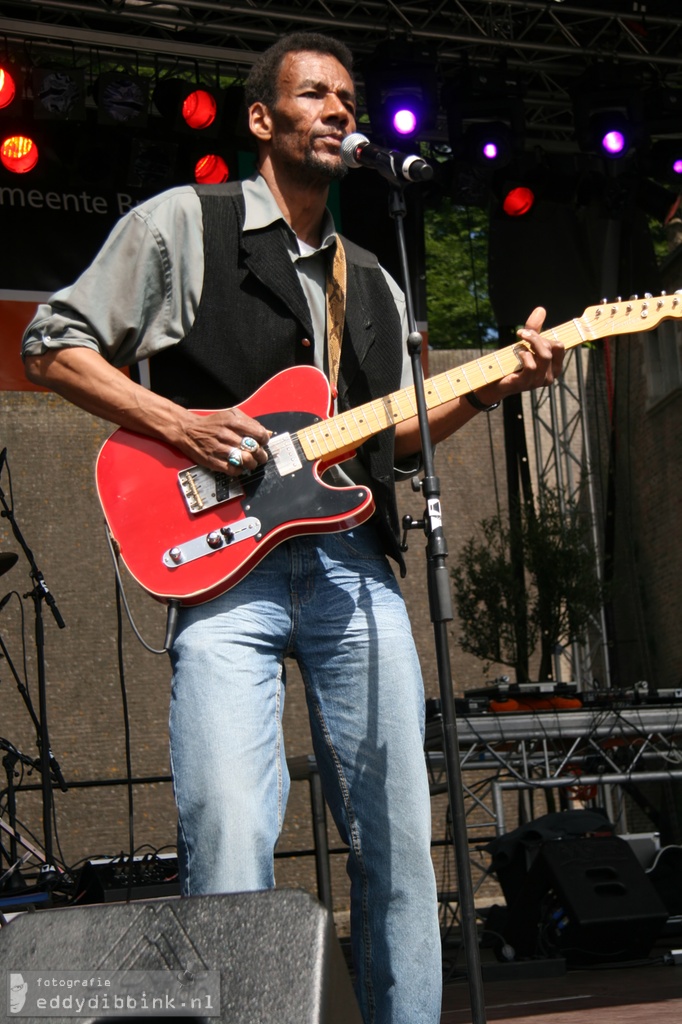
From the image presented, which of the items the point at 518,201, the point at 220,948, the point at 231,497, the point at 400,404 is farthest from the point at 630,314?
the point at 518,201

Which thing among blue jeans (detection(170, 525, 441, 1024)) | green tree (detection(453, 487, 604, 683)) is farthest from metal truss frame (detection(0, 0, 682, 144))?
blue jeans (detection(170, 525, 441, 1024))

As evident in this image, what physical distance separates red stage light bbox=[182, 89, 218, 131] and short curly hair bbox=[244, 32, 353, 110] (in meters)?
4.18

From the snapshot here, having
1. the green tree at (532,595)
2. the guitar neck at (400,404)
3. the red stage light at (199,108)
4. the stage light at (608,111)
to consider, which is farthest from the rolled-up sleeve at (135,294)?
the green tree at (532,595)

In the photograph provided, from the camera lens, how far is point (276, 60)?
8.41ft

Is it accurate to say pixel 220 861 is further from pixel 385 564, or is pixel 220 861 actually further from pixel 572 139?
pixel 572 139

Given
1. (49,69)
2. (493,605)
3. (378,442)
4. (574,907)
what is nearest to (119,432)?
(378,442)

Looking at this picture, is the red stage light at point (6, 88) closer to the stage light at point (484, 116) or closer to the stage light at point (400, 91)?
the stage light at point (400, 91)

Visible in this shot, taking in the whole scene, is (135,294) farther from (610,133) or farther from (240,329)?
(610,133)

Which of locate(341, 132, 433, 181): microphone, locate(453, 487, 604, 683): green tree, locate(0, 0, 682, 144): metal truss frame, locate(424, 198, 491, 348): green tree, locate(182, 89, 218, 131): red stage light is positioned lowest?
locate(453, 487, 604, 683): green tree

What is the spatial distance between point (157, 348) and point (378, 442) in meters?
0.49

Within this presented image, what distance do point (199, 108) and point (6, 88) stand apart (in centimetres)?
100

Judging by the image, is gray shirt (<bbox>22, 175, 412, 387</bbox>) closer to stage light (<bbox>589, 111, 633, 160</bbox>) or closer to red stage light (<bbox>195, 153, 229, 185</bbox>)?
red stage light (<bbox>195, 153, 229, 185</bbox>)

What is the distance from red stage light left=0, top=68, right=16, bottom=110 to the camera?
20.2ft

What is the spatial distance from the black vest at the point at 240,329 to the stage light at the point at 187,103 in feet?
14.5
